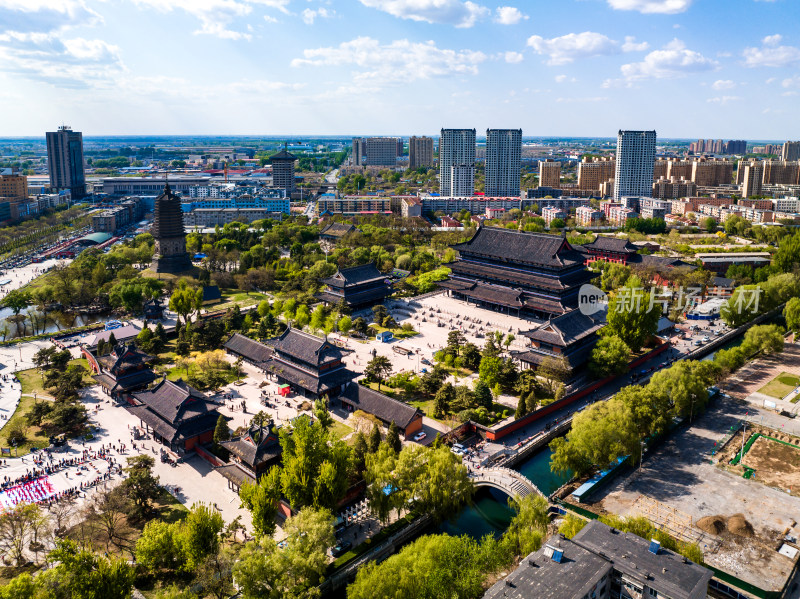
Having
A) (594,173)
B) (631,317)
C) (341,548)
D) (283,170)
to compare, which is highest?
(283,170)

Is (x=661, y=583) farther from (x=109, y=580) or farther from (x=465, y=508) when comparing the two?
(x=109, y=580)

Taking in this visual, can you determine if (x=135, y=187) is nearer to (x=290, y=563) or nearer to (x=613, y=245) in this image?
(x=613, y=245)

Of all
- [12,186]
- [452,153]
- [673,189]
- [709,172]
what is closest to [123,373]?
[12,186]

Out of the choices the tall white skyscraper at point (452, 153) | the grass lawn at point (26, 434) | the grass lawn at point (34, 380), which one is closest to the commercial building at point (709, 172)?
the tall white skyscraper at point (452, 153)

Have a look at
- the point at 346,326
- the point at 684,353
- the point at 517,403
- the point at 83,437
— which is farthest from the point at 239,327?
the point at 684,353

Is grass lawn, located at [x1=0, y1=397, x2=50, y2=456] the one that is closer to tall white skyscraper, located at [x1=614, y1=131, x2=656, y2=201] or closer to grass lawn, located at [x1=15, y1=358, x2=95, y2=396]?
grass lawn, located at [x1=15, y1=358, x2=95, y2=396]
